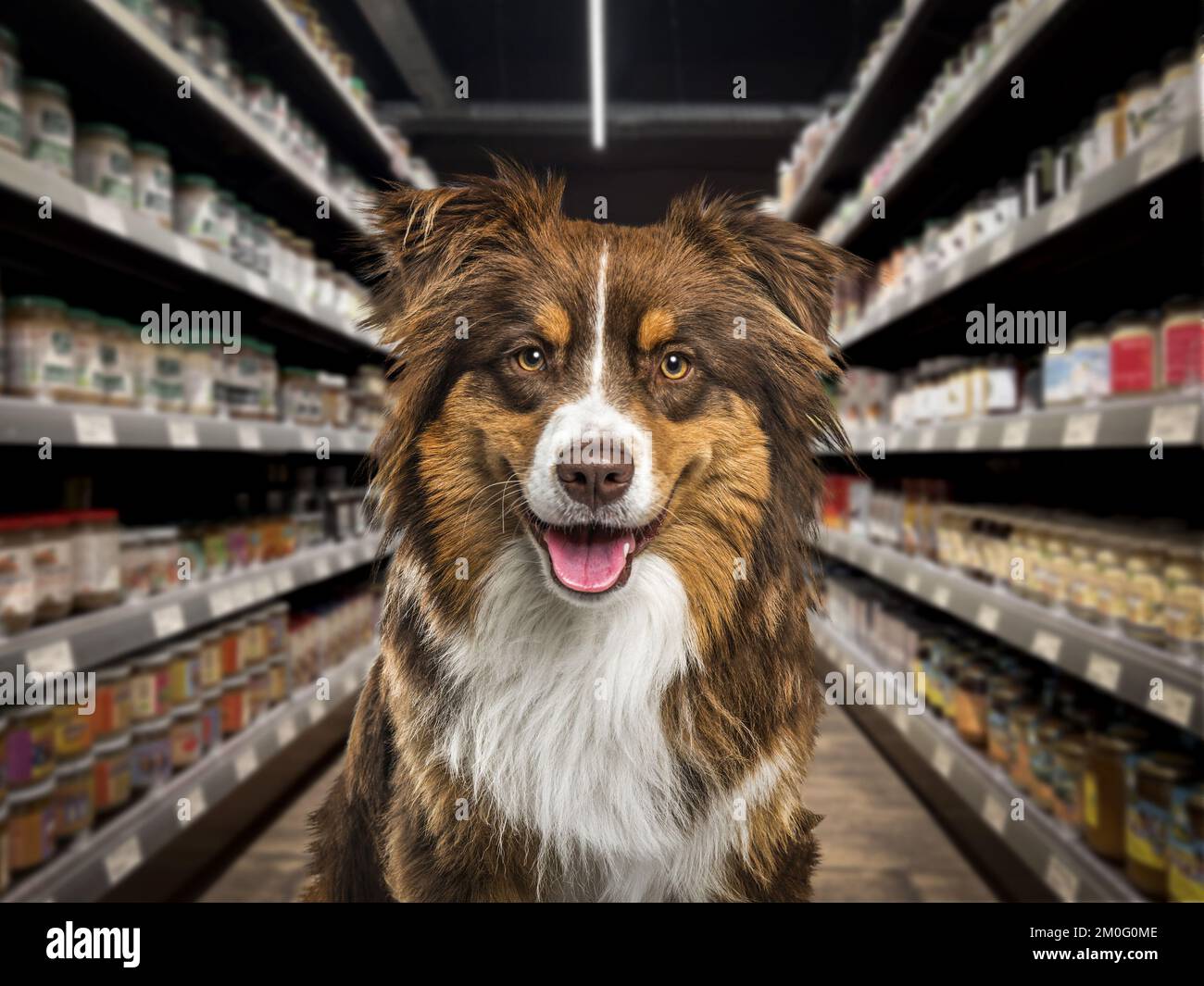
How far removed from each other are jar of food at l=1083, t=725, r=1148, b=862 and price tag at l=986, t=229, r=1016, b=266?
1.11 metres

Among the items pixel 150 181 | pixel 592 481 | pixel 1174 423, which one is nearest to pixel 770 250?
pixel 592 481

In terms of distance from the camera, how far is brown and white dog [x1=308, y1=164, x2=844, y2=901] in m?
0.74

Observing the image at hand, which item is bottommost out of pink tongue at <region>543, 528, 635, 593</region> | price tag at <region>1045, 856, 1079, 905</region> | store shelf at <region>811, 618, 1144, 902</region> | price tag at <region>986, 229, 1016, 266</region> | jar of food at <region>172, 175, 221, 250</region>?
price tag at <region>1045, 856, 1079, 905</region>

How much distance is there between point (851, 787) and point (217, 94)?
81.9 inches

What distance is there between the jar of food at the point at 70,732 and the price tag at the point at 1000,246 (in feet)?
7.60

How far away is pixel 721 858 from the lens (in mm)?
826

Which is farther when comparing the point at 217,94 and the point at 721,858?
the point at 217,94

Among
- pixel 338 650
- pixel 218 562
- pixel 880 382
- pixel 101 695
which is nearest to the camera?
pixel 101 695

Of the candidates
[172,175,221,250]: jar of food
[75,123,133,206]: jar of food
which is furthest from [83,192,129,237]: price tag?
[172,175,221,250]: jar of food

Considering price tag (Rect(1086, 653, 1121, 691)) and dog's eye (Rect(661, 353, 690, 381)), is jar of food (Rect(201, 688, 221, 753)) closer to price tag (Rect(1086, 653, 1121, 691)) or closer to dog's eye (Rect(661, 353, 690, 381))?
dog's eye (Rect(661, 353, 690, 381))

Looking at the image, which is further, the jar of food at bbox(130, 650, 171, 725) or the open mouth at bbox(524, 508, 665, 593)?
the jar of food at bbox(130, 650, 171, 725)

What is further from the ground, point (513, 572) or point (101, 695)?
point (513, 572)

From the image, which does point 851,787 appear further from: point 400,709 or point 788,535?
point 400,709

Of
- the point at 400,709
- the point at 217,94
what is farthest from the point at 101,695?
the point at 400,709
